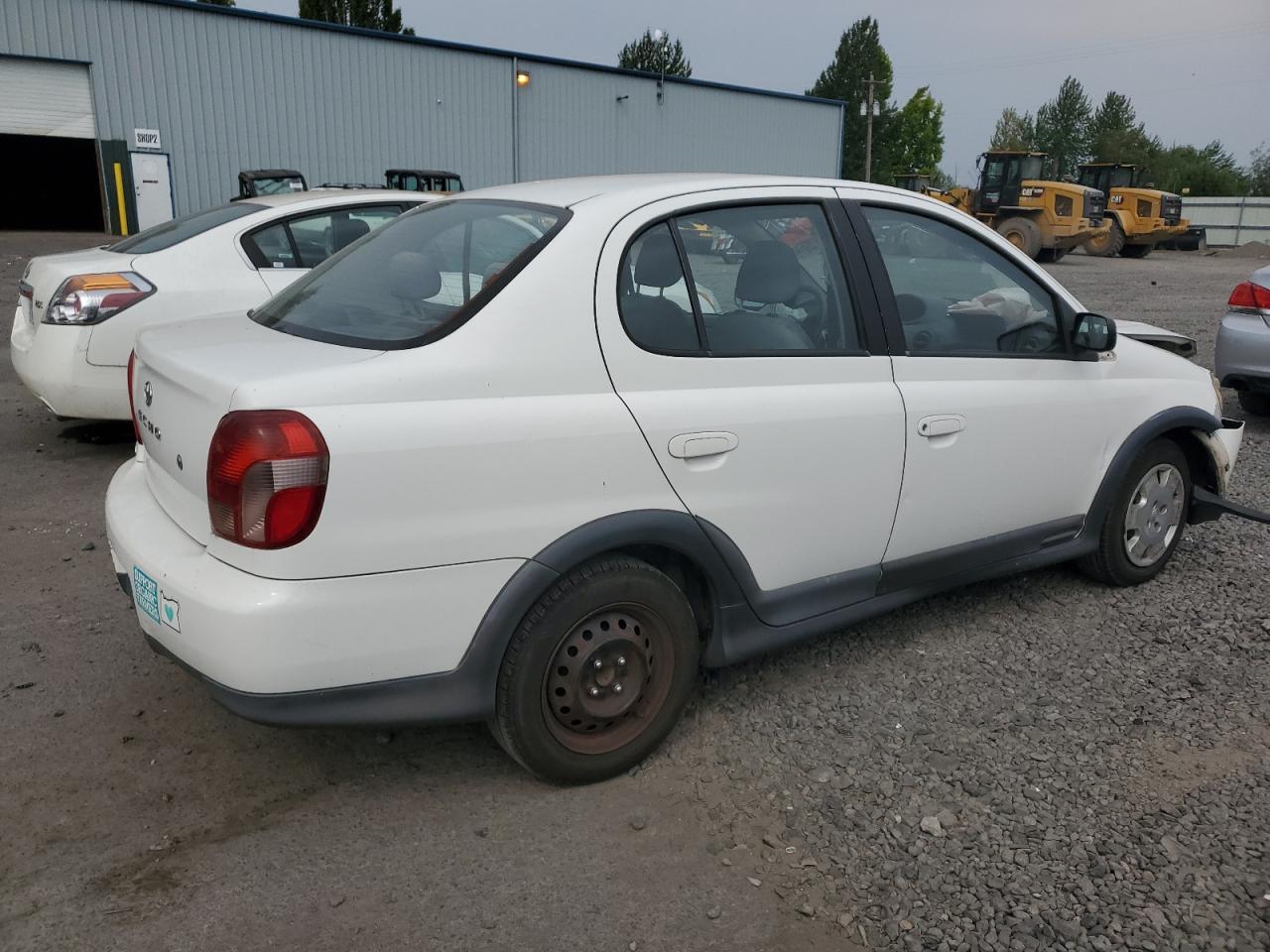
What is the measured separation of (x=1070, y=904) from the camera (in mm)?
2533

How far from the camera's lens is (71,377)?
5.93 meters

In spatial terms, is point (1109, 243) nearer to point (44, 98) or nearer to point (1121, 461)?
point (44, 98)

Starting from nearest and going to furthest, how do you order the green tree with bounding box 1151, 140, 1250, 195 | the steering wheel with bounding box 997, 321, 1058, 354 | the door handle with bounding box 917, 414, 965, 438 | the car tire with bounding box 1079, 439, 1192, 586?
1. the door handle with bounding box 917, 414, 965, 438
2. the steering wheel with bounding box 997, 321, 1058, 354
3. the car tire with bounding box 1079, 439, 1192, 586
4. the green tree with bounding box 1151, 140, 1250, 195

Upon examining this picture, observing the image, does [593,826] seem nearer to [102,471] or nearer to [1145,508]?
[1145,508]

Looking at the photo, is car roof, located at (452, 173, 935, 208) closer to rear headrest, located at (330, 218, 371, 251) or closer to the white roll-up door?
rear headrest, located at (330, 218, 371, 251)

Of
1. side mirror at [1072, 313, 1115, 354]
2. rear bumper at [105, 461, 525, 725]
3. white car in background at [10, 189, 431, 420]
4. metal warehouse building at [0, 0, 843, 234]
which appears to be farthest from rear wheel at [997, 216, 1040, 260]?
rear bumper at [105, 461, 525, 725]

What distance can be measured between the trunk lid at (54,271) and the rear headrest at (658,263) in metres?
4.31

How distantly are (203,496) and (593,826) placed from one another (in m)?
1.35

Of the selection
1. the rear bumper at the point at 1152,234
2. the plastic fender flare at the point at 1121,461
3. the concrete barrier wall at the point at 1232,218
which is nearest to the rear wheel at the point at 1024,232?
the rear bumper at the point at 1152,234

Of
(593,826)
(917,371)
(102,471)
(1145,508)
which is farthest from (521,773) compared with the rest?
(102,471)

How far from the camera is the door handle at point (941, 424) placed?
3.46m

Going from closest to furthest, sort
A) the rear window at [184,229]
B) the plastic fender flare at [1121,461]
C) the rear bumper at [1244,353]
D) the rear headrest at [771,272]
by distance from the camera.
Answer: the rear headrest at [771,272] → the plastic fender flare at [1121,461] → the rear window at [184,229] → the rear bumper at [1244,353]

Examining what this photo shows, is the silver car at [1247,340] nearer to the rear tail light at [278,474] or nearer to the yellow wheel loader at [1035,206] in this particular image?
the rear tail light at [278,474]

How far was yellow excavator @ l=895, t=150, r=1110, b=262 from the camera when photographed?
90.9ft
